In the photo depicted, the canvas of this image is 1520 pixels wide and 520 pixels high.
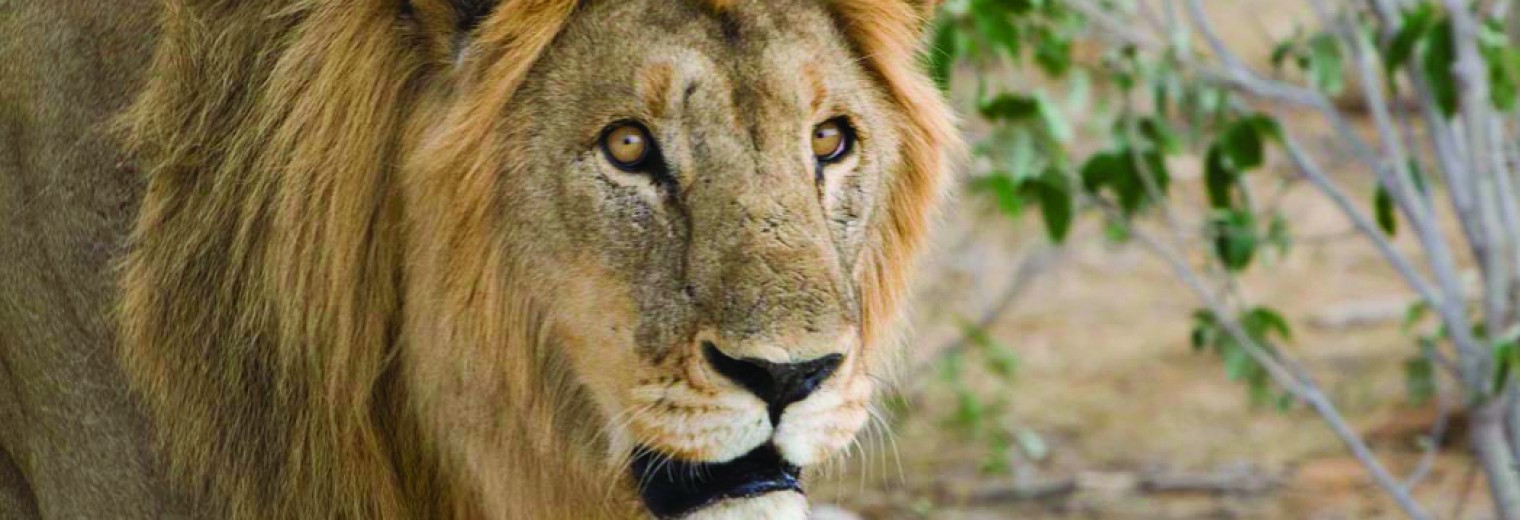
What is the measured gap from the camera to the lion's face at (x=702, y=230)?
3000 millimetres

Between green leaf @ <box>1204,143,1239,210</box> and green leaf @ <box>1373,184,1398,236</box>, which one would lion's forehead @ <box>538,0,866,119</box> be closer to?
green leaf @ <box>1204,143,1239,210</box>

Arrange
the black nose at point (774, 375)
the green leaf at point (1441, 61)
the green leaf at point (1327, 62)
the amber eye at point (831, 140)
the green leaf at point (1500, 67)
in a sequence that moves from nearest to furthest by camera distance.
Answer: the black nose at point (774, 375) → the amber eye at point (831, 140) → the green leaf at point (1500, 67) → the green leaf at point (1441, 61) → the green leaf at point (1327, 62)

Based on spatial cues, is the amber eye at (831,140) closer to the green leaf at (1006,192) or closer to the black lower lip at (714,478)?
the black lower lip at (714,478)

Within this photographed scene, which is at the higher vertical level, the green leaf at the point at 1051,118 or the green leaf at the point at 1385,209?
the green leaf at the point at 1051,118

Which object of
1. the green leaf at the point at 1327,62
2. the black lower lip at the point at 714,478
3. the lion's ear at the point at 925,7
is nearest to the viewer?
the black lower lip at the point at 714,478

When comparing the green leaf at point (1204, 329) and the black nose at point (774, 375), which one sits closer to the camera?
the black nose at point (774, 375)

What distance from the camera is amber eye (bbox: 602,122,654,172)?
10.3ft

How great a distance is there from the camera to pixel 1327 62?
5422 millimetres

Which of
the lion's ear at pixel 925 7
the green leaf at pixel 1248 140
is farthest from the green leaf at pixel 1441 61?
the lion's ear at pixel 925 7

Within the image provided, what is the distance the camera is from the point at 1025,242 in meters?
10.1

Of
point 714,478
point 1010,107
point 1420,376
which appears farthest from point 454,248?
point 1420,376

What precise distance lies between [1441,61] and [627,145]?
9.07 feet

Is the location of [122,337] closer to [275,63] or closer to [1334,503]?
[275,63]

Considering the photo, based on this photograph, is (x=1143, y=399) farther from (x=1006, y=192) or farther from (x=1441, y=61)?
(x=1441, y=61)
